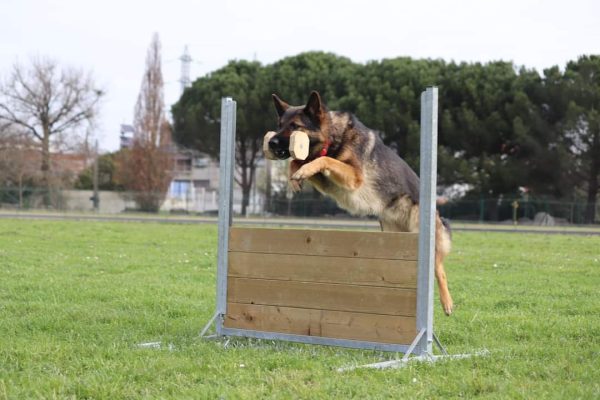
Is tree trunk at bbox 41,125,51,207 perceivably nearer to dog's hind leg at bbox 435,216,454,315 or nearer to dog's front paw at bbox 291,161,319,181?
dog's hind leg at bbox 435,216,454,315

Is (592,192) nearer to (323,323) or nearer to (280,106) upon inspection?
(280,106)

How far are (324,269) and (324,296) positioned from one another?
22 cm

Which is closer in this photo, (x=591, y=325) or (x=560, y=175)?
(x=591, y=325)

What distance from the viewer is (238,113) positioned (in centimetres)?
4406

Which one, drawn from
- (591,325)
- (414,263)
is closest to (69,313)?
(414,263)

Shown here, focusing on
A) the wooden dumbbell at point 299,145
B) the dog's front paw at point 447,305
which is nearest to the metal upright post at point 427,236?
the wooden dumbbell at point 299,145

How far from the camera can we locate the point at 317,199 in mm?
42906

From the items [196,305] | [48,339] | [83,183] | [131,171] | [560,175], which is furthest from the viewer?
[83,183]

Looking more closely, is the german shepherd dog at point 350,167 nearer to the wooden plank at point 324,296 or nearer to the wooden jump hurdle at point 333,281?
the wooden jump hurdle at point 333,281

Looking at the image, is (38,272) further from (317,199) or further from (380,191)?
(317,199)

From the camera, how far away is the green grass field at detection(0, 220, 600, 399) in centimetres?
399

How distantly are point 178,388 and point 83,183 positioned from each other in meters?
64.0

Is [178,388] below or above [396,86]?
below

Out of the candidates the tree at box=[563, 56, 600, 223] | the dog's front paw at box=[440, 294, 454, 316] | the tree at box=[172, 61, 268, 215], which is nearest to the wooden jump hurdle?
the dog's front paw at box=[440, 294, 454, 316]
